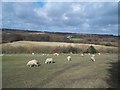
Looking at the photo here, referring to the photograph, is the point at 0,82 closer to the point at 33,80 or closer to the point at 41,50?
the point at 33,80

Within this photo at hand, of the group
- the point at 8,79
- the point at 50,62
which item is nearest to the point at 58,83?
the point at 8,79

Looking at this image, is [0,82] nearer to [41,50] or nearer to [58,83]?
[58,83]

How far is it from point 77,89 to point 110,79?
567 cm

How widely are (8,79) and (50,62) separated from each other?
1443cm

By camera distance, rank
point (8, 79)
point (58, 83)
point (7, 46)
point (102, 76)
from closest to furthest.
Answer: point (58, 83), point (8, 79), point (102, 76), point (7, 46)

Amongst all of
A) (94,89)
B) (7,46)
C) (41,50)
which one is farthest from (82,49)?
(94,89)

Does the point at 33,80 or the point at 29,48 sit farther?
the point at 29,48

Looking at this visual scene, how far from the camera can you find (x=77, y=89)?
20.2 meters

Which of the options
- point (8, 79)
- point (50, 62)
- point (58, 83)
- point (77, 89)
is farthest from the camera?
point (50, 62)

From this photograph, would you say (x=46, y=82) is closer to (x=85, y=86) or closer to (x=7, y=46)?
(x=85, y=86)

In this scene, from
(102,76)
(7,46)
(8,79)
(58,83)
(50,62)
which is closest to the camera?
(58,83)

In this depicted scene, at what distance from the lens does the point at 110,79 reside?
24734mm

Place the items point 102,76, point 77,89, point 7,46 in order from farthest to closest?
1. point 7,46
2. point 102,76
3. point 77,89

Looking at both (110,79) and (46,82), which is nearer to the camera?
(46,82)
